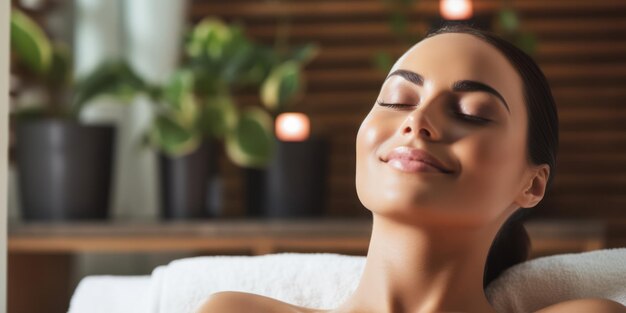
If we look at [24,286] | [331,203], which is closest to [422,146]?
[24,286]

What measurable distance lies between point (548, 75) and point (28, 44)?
5.39 feet

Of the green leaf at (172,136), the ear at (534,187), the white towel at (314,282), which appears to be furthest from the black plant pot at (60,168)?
the ear at (534,187)

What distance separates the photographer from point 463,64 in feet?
3.72

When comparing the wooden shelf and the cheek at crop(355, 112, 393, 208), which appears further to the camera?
the wooden shelf

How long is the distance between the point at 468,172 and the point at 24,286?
1636 mm

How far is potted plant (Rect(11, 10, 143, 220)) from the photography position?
2547 millimetres

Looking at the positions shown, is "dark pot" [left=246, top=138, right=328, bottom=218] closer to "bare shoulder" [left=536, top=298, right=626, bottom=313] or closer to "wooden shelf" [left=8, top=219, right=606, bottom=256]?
"wooden shelf" [left=8, top=219, right=606, bottom=256]

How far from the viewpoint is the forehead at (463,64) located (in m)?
1.13

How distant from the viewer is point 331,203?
10.8 feet

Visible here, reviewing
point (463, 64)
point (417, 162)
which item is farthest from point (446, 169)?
point (463, 64)

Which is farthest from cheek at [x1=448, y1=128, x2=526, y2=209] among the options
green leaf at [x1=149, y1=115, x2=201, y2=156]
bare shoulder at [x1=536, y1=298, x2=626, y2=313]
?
green leaf at [x1=149, y1=115, x2=201, y2=156]

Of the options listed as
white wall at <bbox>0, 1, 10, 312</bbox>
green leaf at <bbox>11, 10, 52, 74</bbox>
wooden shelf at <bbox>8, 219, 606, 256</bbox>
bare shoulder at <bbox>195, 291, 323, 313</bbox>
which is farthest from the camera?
green leaf at <bbox>11, 10, 52, 74</bbox>

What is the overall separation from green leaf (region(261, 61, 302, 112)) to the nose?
1653 millimetres

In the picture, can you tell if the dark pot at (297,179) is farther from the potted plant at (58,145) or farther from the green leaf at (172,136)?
the potted plant at (58,145)
